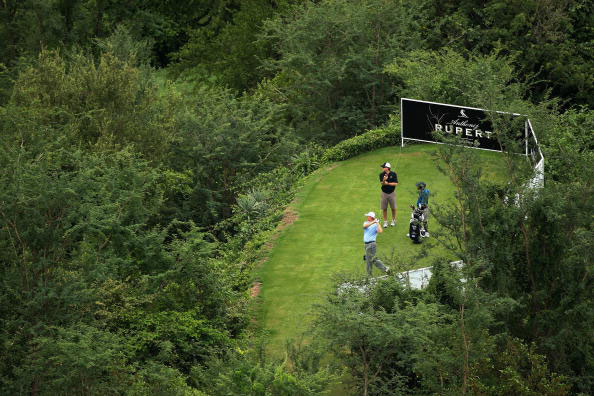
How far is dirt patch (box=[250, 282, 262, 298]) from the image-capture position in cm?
2420

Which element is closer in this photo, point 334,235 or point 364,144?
point 334,235

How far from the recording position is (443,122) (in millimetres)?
31156

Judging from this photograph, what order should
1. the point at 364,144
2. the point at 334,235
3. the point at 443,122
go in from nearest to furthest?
the point at 334,235 < the point at 443,122 < the point at 364,144

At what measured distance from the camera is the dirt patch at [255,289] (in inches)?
953

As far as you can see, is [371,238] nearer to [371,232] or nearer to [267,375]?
[371,232]

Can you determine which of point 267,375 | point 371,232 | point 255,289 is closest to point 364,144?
point 255,289

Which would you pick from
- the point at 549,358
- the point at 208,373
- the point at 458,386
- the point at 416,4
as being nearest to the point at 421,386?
the point at 458,386

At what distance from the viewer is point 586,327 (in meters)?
19.1

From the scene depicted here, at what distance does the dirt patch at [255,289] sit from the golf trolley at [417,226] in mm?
4254

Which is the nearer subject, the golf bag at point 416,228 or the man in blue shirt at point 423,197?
the man in blue shirt at point 423,197

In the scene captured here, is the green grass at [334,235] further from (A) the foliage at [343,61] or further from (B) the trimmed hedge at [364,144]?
(A) the foliage at [343,61]

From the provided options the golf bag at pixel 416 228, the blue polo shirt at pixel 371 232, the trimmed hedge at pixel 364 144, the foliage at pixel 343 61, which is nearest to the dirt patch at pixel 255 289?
the blue polo shirt at pixel 371 232

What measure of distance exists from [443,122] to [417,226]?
22.8ft

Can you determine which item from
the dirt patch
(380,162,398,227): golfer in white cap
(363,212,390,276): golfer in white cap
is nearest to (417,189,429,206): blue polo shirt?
(380,162,398,227): golfer in white cap
